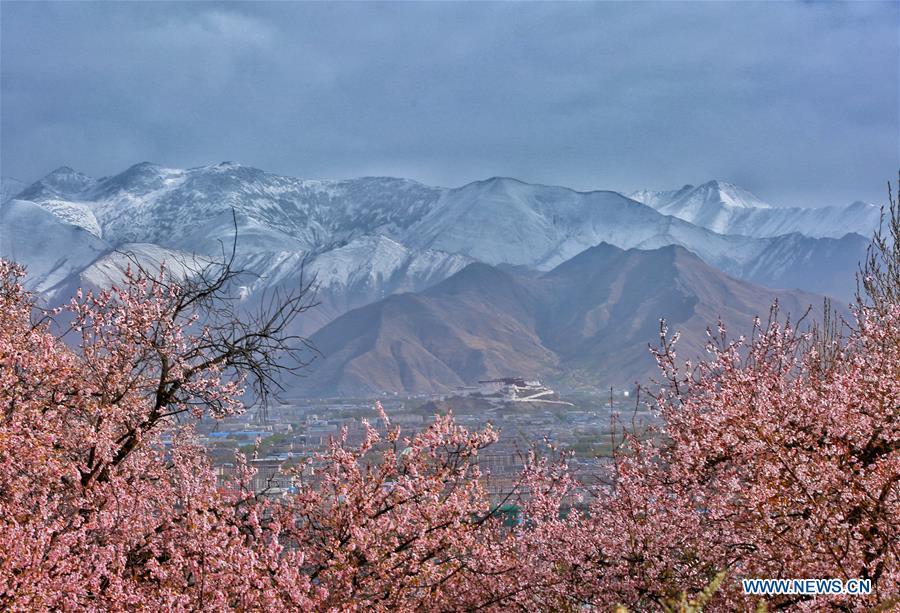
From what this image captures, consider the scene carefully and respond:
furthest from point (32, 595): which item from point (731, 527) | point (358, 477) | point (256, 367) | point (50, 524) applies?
point (731, 527)

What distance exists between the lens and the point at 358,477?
10164mm

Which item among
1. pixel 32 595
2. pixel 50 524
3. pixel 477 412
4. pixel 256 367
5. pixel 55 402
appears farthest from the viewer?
pixel 477 412

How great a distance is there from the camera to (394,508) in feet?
32.8

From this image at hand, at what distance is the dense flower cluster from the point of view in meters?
8.96

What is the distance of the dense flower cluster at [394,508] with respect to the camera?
8.96 m

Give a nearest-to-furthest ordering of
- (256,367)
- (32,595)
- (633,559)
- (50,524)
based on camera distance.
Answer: (32,595) < (50,524) < (633,559) < (256,367)

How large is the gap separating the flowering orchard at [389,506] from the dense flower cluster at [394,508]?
0.03 m

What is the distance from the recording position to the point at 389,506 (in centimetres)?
1006

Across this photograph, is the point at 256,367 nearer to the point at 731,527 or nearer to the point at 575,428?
the point at 731,527

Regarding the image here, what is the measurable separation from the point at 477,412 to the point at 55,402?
14919cm

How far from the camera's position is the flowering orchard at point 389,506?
896 cm

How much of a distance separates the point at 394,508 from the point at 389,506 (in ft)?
0.28

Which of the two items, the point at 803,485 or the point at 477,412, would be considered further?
the point at 477,412

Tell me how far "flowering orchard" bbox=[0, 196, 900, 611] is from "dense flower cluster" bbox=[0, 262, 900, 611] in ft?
0.10
